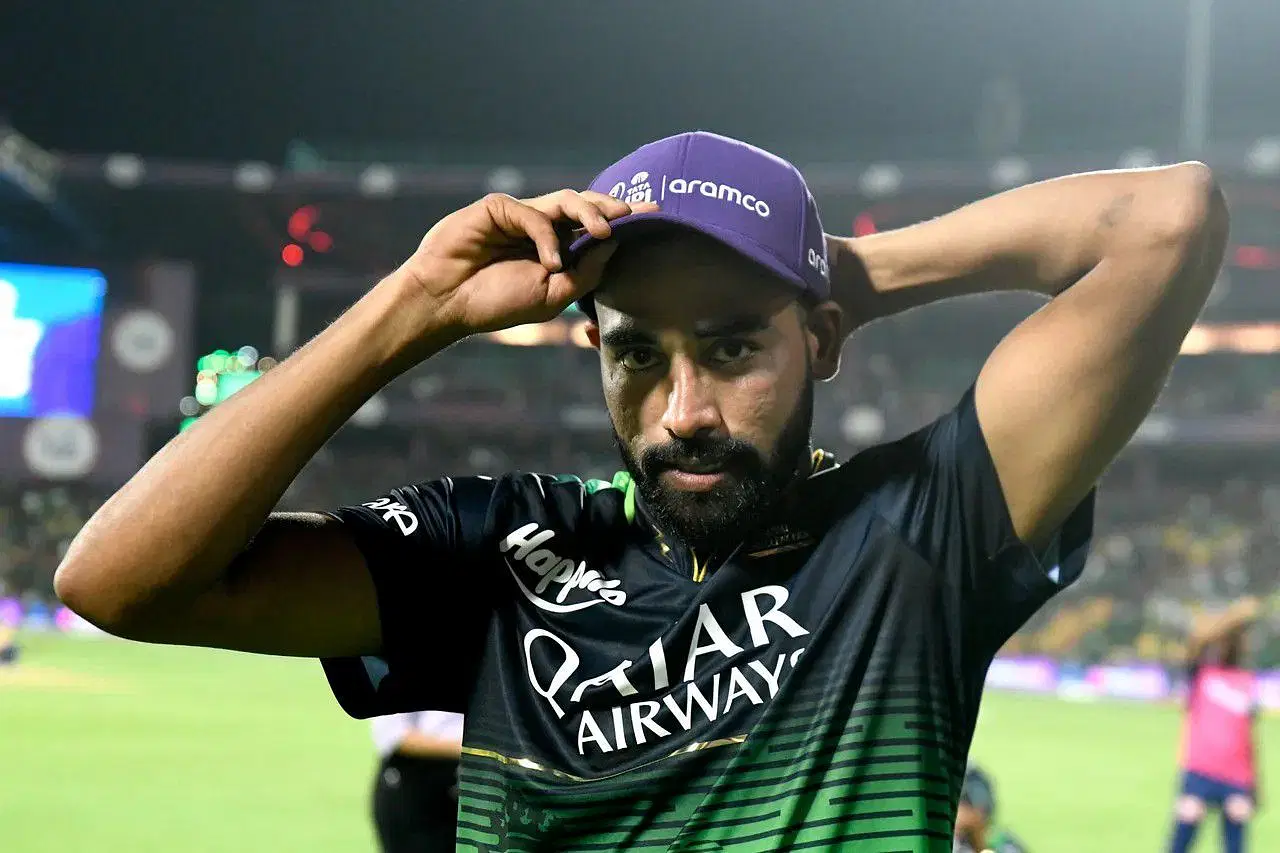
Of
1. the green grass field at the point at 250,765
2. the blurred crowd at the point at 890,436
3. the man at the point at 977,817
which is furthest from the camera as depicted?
the blurred crowd at the point at 890,436

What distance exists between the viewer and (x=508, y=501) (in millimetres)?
1863

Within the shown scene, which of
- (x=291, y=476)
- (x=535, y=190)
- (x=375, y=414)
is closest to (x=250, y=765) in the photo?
(x=291, y=476)

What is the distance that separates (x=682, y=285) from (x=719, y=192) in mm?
136

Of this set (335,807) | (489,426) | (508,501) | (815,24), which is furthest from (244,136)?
(508,501)

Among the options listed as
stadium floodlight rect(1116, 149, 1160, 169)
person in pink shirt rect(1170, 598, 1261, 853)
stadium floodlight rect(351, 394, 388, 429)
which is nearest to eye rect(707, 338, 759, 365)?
person in pink shirt rect(1170, 598, 1261, 853)

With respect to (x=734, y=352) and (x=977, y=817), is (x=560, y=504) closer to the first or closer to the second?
(x=734, y=352)

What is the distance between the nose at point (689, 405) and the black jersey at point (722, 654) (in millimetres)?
202

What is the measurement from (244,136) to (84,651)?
2069 centimetres

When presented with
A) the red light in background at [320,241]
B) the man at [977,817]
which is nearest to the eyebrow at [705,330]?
the man at [977,817]

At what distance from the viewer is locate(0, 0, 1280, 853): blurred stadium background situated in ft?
84.9

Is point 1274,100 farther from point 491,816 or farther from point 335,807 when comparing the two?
point 491,816

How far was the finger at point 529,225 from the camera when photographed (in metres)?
1.59

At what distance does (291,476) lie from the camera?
→ 156 centimetres

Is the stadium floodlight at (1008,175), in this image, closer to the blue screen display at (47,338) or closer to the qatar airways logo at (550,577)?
the blue screen display at (47,338)
